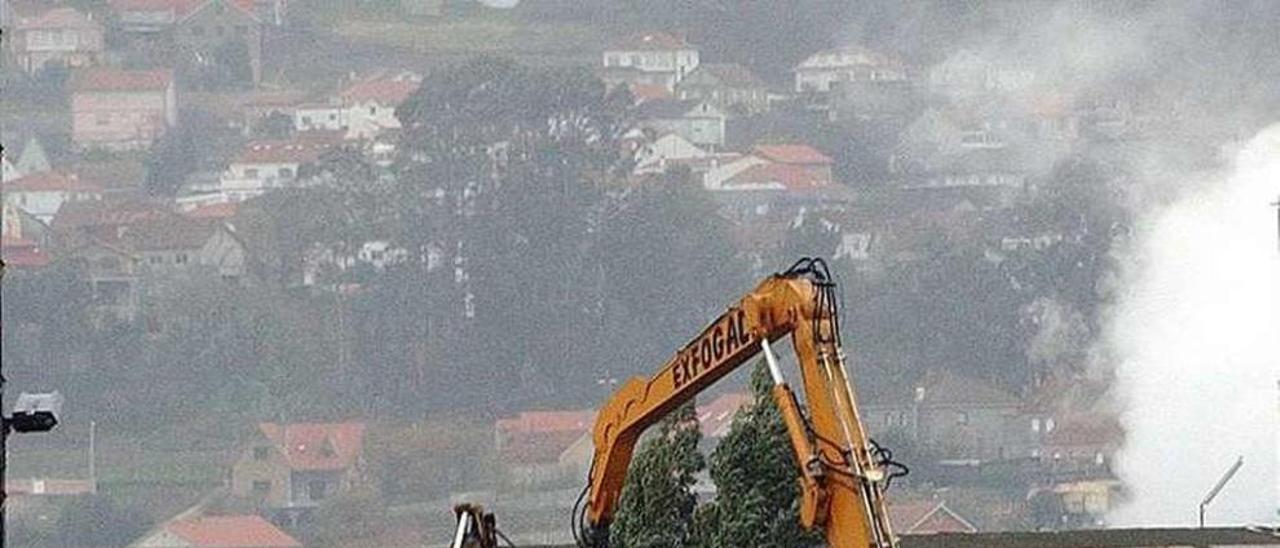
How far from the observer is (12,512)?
4662 centimetres

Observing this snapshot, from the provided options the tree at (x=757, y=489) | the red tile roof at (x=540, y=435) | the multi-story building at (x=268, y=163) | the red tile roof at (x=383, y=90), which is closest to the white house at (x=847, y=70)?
the red tile roof at (x=383, y=90)

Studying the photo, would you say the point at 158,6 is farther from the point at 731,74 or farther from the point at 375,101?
the point at 731,74

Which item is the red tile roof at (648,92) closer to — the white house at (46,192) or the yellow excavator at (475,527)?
the white house at (46,192)

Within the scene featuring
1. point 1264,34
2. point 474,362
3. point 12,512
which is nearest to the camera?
point 12,512

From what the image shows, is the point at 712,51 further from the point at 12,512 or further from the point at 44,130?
the point at 12,512

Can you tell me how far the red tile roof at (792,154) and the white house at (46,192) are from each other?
1309cm

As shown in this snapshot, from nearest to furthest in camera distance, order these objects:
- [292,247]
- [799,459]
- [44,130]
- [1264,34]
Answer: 1. [799,459]
2. [292,247]
3. [44,130]
4. [1264,34]

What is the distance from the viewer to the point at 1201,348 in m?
52.3

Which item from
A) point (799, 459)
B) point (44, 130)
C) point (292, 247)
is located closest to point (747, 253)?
point (292, 247)

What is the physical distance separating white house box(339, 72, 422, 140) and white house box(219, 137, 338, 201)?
73 centimetres

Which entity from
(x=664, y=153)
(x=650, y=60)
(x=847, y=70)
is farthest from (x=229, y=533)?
(x=847, y=70)

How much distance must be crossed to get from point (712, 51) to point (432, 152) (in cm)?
1097

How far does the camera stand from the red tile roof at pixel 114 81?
2491 inches

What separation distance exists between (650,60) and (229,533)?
23.6 metres
